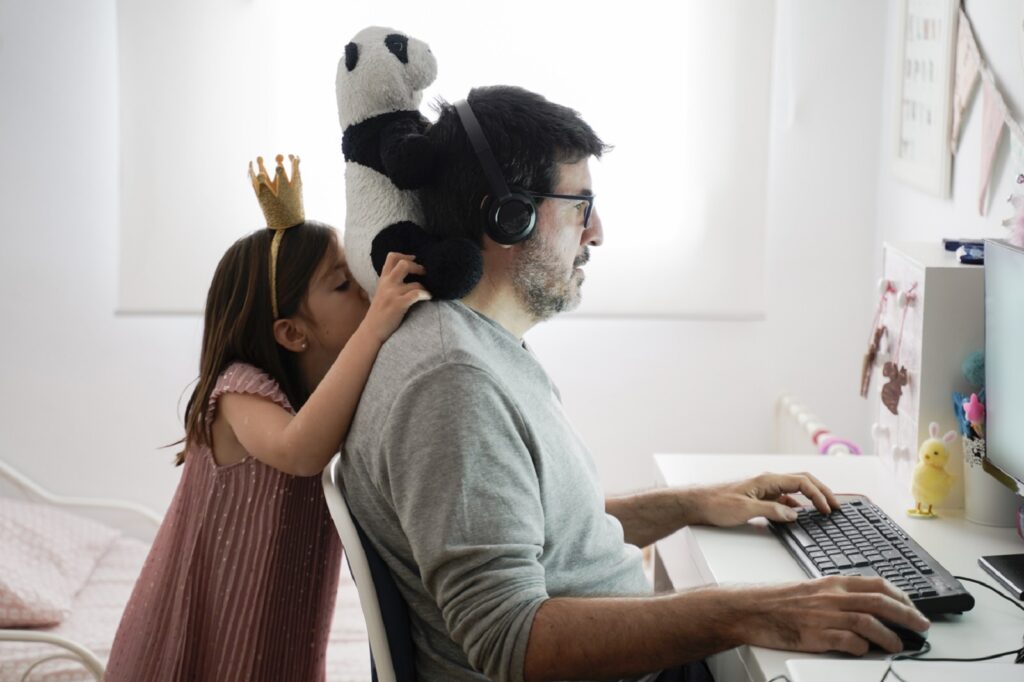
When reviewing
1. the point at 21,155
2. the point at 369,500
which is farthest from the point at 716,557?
the point at 21,155

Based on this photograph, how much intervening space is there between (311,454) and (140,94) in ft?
6.19

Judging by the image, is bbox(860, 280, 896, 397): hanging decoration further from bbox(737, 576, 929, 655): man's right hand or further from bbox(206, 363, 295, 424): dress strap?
bbox(206, 363, 295, 424): dress strap

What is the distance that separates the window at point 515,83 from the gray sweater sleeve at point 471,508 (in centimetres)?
178

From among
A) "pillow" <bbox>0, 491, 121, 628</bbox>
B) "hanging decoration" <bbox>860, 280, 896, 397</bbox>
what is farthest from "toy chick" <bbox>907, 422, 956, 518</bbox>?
"pillow" <bbox>0, 491, 121, 628</bbox>

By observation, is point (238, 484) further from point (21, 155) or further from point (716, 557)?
point (21, 155)

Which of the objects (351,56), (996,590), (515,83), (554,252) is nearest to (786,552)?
(996,590)

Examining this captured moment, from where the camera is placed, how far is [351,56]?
1.42 meters

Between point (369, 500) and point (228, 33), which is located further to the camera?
point (228, 33)

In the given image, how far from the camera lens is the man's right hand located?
1139 millimetres

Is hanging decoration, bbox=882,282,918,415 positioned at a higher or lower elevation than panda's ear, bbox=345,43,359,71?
lower

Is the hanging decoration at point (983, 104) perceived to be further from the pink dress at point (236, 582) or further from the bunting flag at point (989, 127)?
the pink dress at point (236, 582)

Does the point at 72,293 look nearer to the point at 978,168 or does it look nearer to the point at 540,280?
the point at 540,280

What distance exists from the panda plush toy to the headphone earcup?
34 millimetres

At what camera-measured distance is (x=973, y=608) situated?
4.24 ft
